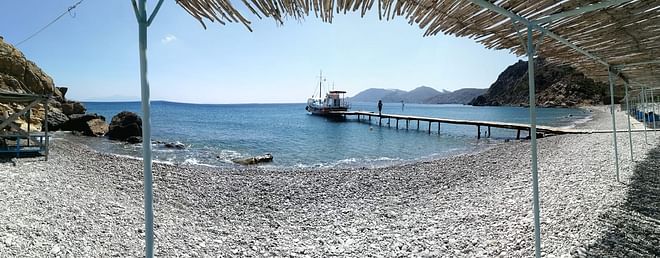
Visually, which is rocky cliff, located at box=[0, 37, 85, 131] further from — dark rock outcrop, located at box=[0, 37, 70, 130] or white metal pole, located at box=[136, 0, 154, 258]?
white metal pole, located at box=[136, 0, 154, 258]

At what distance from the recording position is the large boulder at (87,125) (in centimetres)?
2130

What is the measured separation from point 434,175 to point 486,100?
12782 centimetres

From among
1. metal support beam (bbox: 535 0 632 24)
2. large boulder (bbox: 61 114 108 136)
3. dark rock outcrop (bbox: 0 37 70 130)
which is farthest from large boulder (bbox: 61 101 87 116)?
metal support beam (bbox: 535 0 632 24)

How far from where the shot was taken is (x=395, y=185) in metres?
8.09

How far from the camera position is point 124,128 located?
19.6 m

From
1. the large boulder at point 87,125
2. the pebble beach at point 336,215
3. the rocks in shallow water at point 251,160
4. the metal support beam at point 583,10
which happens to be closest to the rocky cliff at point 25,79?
the large boulder at point 87,125

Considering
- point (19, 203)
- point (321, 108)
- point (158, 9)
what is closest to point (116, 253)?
point (19, 203)

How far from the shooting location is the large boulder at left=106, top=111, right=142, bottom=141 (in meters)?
19.5

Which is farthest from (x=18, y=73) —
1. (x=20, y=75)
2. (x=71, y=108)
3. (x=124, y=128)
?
(x=124, y=128)

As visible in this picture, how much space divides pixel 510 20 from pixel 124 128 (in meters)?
21.9

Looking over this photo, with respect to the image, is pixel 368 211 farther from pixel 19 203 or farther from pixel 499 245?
pixel 19 203

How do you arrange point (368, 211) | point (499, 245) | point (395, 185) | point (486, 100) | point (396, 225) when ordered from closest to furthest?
point (499, 245) < point (396, 225) < point (368, 211) < point (395, 185) < point (486, 100)

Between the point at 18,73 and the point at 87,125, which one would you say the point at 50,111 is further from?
the point at 18,73

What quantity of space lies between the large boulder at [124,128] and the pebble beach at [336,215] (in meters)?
11.6
